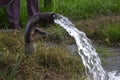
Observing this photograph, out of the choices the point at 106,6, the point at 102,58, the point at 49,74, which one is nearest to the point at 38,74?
the point at 49,74

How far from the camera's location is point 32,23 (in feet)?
11.7

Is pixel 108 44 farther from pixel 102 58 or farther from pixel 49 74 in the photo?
pixel 49 74

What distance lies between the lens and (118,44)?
18.4 feet

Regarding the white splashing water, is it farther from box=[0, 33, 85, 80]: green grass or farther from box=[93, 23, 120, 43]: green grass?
box=[93, 23, 120, 43]: green grass

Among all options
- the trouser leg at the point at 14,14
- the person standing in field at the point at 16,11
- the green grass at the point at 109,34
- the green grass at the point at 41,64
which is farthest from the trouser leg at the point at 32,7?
the green grass at the point at 41,64

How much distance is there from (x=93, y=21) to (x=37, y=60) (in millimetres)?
3132

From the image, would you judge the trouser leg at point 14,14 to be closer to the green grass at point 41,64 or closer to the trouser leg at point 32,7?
the trouser leg at point 32,7

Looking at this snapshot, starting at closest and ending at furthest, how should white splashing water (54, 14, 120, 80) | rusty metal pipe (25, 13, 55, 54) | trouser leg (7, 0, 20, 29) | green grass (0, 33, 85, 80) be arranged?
rusty metal pipe (25, 13, 55, 54), white splashing water (54, 14, 120, 80), green grass (0, 33, 85, 80), trouser leg (7, 0, 20, 29)

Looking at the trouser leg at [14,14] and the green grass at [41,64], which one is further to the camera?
the trouser leg at [14,14]

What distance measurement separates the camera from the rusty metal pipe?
11.2 ft

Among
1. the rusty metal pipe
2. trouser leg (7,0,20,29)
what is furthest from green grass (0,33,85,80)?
trouser leg (7,0,20,29)

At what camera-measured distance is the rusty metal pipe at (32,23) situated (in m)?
3.41

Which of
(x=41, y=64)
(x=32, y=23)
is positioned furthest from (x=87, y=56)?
(x=32, y=23)

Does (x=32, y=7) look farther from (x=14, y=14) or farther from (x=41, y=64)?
(x=41, y=64)
